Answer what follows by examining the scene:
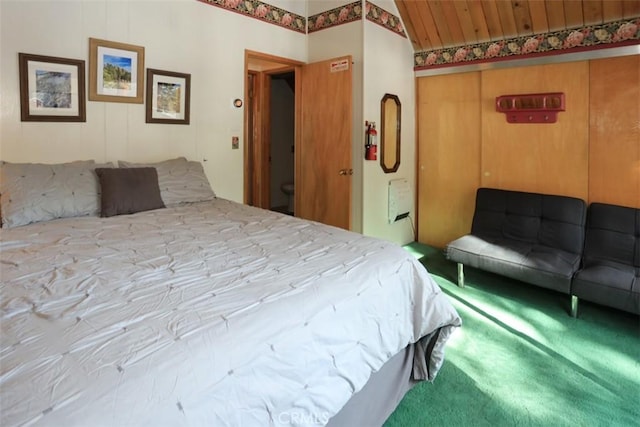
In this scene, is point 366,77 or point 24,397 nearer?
point 24,397

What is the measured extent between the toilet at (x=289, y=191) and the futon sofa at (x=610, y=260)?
3.86m

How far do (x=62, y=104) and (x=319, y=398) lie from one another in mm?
2602

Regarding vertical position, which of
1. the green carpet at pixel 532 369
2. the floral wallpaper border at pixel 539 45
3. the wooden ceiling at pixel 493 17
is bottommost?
the green carpet at pixel 532 369

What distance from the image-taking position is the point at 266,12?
12.3 feet

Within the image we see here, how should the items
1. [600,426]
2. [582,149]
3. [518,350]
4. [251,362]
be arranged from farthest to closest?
[582,149]
[518,350]
[600,426]
[251,362]

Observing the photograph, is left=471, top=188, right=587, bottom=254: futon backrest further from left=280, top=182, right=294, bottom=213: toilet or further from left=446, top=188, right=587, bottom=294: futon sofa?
left=280, top=182, right=294, bottom=213: toilet

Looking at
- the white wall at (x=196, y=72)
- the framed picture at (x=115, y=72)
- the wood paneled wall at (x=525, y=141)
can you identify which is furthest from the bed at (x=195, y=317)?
the wood paneled wall at (x=525, y=141)

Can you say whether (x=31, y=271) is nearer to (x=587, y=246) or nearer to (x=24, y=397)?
(x=24, y=397)

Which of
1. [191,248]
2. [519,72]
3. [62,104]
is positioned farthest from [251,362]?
[519,72]

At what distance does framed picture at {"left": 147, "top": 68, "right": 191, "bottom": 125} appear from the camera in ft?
9.89

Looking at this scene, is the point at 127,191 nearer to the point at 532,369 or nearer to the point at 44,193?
the point at 44,193

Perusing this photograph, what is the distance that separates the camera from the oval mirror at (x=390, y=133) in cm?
399

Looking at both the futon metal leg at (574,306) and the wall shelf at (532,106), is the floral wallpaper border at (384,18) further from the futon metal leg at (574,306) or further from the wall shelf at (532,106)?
the futon metal leg at (574,306)

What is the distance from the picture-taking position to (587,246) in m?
3.10
